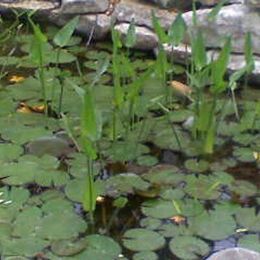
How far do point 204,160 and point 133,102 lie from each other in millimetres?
284

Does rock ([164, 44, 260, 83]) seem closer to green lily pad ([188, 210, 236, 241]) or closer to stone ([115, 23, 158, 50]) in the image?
stone ([115, 23, 158, 50])

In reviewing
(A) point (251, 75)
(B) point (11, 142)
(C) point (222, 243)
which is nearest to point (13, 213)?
(B) point (11, 142)

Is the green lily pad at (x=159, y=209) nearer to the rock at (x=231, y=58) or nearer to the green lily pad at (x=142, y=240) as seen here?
the green lily pad at (x=142, y=240)

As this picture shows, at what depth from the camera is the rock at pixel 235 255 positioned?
6.63 feet

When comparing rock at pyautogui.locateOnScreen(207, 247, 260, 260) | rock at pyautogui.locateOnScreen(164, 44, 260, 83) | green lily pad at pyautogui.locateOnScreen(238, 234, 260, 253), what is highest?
rock at pyautogui.locateOnScreen(164, 44, 260, 83)

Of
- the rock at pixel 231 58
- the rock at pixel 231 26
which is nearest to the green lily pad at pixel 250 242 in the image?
the rock at pixel 231 58

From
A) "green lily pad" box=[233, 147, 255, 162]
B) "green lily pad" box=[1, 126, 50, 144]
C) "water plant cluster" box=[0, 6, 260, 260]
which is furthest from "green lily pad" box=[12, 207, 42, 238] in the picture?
"green lily pad" box=[233, 147, 255, 162]

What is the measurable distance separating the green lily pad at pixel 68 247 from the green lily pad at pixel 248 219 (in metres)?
0.44

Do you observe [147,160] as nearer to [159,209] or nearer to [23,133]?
[159,209]

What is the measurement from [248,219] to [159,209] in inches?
9.7

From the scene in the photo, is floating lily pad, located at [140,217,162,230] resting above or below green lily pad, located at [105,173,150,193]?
below

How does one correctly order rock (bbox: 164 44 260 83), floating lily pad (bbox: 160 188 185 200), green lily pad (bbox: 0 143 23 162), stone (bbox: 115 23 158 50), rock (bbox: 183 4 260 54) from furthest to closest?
1. stone (bbox: 115 23 158 50)
2. rock (bbox: 183 4 260 54)
3. rock (bbox: 164 44 260 83)
4. green lily pad (bbox: 0 143 23 162)
5. floating lily pad (bbox: 160 188 185 200)

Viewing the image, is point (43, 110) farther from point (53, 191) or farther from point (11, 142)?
point (53, 191)

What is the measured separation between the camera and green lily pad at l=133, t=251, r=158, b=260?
212 cm
